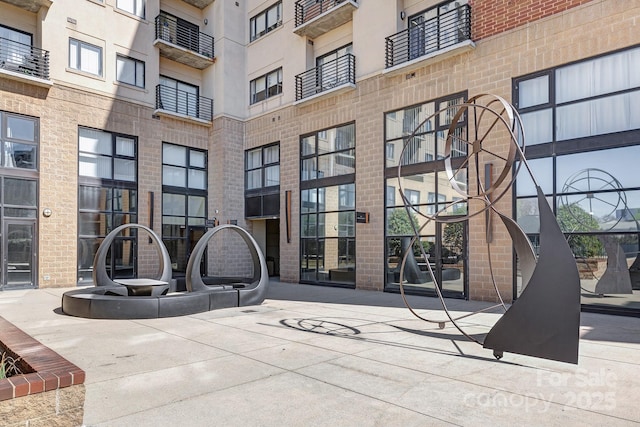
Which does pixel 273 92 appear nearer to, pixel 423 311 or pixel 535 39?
pixel 535 39

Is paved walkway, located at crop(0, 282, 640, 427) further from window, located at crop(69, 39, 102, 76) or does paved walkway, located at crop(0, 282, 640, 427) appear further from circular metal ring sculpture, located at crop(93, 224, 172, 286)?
window, located at crop(69, 39, 102, 76)

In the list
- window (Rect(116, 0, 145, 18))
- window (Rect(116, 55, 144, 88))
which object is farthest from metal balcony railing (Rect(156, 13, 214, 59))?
window (Rect(116, 55, 144, 88))

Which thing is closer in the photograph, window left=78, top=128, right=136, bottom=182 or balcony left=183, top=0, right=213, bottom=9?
window left=78, top=128, right=136, bottom=182

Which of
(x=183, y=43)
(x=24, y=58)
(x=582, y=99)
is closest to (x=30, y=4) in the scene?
(x=24, y=58)

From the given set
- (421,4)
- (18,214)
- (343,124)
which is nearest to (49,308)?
(18,214)

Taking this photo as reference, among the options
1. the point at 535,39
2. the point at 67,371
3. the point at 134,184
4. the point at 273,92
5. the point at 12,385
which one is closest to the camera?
the point at 12,385

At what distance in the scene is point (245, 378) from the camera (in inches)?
207

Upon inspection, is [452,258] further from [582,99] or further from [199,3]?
[199,3]

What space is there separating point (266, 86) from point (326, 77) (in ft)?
12.1

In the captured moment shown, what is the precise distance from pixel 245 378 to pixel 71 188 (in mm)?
13894

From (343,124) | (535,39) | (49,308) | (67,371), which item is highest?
(535,39)

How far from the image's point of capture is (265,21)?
2006cm

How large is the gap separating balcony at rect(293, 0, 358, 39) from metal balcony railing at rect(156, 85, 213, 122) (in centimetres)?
574

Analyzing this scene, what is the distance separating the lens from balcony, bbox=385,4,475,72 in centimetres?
1276
